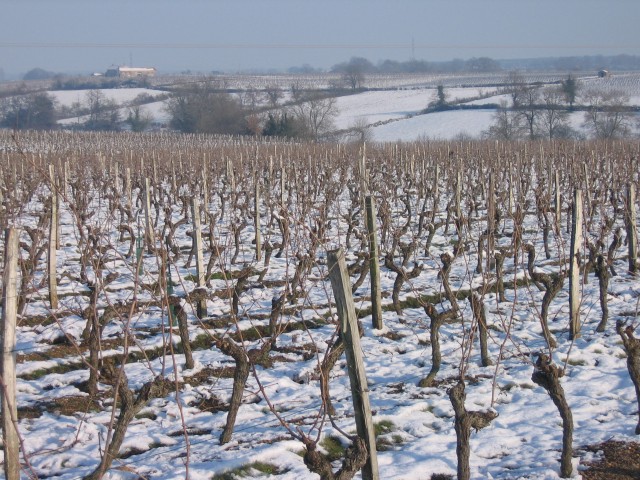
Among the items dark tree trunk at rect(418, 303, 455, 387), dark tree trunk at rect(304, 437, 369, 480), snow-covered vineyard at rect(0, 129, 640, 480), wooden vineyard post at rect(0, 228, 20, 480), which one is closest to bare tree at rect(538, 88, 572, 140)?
snow-covered vineyard at rect(0, 129, 640, 480)

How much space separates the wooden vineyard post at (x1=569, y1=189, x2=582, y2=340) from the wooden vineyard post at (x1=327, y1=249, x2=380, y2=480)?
4.18 metres

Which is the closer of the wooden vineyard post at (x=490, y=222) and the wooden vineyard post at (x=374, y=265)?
the wooden vineyard post at (x=490, y=222)

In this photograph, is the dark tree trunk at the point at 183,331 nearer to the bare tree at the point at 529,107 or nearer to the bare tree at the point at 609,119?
the bare tree at the point at 609,119

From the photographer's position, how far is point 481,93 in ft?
227

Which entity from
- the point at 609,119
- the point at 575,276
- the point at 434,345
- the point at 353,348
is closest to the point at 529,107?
the point at 609,119

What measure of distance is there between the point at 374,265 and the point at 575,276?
2.08m

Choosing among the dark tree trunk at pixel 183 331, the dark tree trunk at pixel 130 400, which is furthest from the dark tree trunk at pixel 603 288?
the dark tree trunk at pixel 130 400

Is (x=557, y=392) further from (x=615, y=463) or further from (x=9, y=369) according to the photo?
(x=9, y=369)

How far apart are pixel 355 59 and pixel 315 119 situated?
108333 mm

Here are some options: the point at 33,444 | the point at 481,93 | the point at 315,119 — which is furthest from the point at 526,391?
the point at 481,93

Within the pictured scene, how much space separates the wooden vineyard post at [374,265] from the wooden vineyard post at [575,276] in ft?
6.31

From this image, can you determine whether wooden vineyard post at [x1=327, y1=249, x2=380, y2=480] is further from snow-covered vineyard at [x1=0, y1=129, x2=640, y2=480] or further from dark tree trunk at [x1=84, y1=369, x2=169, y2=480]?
dark tree trunk at [x1=84, y1=369, x2=169, y2=480]

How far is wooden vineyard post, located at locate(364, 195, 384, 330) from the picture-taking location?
738 cm

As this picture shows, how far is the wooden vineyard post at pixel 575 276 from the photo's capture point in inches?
280
